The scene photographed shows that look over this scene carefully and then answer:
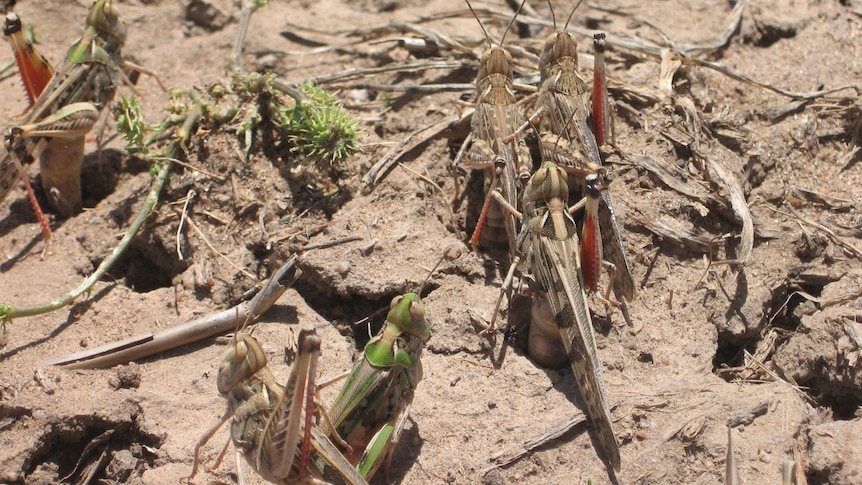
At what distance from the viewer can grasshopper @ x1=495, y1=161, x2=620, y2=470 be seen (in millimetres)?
2605

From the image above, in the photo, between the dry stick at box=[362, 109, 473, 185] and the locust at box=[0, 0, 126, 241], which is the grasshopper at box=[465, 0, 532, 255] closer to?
the dry stick at box=[362, 109, 473, 185]

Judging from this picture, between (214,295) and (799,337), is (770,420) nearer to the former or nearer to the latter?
(799,337)

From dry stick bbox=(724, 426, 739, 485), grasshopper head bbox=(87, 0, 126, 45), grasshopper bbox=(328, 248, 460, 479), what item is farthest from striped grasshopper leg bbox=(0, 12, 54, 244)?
dry stick bbox=(724, 426, 739, 485)

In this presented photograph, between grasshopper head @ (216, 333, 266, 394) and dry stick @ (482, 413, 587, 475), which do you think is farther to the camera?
dry stick @ (482, 413, 587, 475)

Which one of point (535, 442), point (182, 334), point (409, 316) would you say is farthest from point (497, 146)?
point (182, 334)

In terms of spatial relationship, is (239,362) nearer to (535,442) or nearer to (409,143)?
(535,442)

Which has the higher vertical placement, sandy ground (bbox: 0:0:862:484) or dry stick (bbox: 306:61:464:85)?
dry stick (bbox: 306:61:464:85)

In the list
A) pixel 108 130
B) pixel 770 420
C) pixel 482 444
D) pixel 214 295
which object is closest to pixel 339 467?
pixel 482 444

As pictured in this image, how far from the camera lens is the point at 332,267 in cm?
313

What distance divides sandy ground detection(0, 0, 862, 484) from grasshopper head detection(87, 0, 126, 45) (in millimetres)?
445

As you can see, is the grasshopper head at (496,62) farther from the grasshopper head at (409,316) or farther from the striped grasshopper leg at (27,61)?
the striped grasshopper leg at (27,61)

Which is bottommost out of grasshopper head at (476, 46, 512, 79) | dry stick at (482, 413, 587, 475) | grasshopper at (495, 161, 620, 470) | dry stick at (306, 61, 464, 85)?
dry stick at (482, 413, 587, 475)

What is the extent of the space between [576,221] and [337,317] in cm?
122

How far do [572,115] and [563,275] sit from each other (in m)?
1.00
